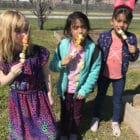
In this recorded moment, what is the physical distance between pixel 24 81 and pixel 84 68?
0.72m

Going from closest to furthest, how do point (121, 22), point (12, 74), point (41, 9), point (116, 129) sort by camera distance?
point (12, 74) < point (121, 22) < point (116, 129) < point (41, 9)

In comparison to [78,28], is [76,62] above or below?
below

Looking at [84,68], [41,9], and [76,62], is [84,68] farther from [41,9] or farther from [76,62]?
[41,9]

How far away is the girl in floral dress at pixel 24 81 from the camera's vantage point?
3.23 m

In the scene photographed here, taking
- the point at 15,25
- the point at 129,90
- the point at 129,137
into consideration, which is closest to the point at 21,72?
the point at 15,25

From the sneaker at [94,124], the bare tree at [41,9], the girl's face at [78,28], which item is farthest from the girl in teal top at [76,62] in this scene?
the bare tree at [41,9]

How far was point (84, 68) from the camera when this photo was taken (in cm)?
396

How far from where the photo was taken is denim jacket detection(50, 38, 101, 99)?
395cm

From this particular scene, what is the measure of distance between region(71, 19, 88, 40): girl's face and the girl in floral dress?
417mm

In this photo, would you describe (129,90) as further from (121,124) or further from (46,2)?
(46,2)

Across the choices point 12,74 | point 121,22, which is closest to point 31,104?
point 12,74

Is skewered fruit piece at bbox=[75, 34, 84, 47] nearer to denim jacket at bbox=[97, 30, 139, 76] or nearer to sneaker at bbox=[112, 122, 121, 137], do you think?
denim jacket at bbox=[97, 30, 139, 76]

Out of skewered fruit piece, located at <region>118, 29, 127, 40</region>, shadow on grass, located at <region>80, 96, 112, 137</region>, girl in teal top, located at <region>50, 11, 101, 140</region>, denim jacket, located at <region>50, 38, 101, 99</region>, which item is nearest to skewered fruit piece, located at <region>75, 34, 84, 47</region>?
girl in teal top, located at <region>50, 11, 101, 140</region>

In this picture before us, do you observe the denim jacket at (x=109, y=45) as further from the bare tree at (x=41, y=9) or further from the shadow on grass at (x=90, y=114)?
the bare tree at (x=41, y=9)
